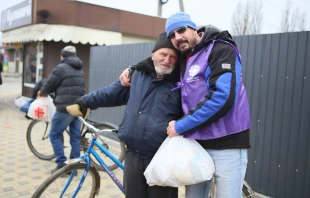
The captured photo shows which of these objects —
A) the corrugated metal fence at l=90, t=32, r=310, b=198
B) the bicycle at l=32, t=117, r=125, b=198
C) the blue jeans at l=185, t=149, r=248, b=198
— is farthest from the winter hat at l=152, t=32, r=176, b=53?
the corrugated metal fence at l=90, t=32, r=310, b=198

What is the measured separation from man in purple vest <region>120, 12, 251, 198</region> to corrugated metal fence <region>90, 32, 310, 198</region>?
191 cm

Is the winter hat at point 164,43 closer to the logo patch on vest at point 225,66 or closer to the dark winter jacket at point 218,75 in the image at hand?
the dark winter jacket at point 218,75

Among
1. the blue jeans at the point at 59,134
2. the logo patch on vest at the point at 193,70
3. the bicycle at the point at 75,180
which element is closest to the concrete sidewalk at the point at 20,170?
the blue jeans at the point at 59,134

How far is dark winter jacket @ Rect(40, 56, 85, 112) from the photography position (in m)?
4.40

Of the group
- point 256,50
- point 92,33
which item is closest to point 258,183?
point 256,50

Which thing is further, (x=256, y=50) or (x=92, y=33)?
(x=92, y=33)

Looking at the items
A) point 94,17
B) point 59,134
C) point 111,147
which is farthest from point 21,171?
point 94,17

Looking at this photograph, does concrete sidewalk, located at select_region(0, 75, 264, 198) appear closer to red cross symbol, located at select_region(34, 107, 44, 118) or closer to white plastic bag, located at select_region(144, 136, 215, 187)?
red cross symbol, located at select_region(34, 107, 44, 118)

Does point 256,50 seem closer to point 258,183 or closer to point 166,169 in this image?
point 258,183

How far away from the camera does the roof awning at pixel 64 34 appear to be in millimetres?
9281

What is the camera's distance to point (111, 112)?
6.99 m

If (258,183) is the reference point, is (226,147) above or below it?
above

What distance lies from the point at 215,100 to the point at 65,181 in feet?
5.58

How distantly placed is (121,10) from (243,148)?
31.2 ft
